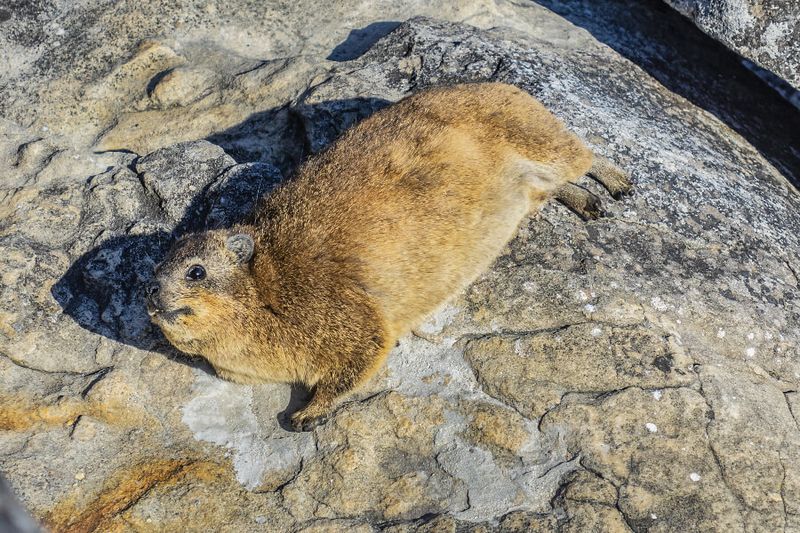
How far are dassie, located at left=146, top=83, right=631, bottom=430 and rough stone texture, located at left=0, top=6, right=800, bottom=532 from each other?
8.4 inches

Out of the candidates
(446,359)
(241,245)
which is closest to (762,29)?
A: (446,359)

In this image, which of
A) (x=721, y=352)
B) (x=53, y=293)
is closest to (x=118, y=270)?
(x=53, y=293)

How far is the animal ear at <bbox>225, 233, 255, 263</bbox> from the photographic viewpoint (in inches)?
187

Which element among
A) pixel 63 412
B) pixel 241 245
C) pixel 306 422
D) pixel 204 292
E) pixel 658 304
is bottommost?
pixel 63 412

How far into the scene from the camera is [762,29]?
6320 millimetres

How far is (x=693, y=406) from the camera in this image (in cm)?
452

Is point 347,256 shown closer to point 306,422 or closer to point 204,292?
point 204,292

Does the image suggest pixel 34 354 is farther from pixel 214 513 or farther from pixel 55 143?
pixel 55 143

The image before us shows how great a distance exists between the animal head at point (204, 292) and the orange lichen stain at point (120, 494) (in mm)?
701

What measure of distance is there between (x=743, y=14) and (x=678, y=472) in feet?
12.7

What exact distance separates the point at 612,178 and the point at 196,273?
296 centimetres

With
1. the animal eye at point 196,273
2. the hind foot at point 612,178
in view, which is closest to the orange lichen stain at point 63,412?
the animal eye at point 196,273

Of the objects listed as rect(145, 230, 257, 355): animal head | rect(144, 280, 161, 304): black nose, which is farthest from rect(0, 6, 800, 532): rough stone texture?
rect(144, 280, 161, 304): black nose

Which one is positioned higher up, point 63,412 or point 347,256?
point 347,256
